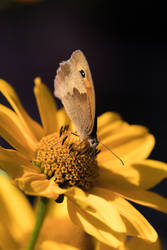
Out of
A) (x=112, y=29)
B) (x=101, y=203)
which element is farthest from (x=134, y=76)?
(x=101, y=203)

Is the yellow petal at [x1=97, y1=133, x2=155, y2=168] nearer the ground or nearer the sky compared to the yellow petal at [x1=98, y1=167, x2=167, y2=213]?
nearer the sky

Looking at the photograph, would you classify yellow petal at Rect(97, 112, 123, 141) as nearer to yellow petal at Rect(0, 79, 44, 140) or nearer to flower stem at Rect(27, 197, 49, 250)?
yellow petal at Rect(0, 79, 44, 140)

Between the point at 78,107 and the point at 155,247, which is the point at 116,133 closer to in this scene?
the point at 78,107

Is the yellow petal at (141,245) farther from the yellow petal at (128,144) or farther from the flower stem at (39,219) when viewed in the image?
the yellow petal at (128,144)

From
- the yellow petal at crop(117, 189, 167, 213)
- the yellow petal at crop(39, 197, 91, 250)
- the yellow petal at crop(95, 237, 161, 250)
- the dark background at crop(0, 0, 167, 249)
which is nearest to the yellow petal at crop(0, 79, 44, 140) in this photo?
the yellow petal at crop(39, 197, 91, 250)

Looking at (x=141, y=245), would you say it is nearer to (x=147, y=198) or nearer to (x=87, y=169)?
(x=147, y=198)

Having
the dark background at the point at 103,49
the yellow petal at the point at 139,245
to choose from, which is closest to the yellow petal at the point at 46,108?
the yellow petal at the point at 139,245

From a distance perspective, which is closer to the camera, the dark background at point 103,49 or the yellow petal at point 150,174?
the yellow petal at point 150,174

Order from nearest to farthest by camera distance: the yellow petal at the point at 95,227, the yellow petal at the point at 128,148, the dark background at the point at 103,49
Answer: the yellow petal at the point at 95,227
the yellow petal at the point at 128,148
the dark background at the point at 103,49
